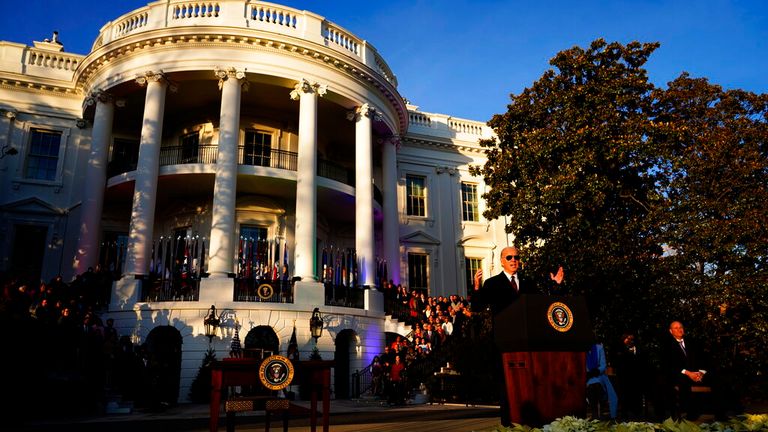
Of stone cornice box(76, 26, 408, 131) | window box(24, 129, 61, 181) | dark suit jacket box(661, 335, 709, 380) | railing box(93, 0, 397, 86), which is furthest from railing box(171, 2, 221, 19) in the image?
dark suit jacket box(661, 335, 709, 380)

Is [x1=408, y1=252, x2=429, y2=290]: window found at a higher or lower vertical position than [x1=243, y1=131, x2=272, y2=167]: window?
lower

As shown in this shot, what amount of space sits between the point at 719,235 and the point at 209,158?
56.3 feet

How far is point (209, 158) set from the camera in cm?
2150

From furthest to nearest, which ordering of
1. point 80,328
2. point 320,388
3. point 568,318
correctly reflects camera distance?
point 80,328, point 320,388, point 568,318

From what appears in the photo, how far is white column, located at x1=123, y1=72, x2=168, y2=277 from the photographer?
17.8 meters

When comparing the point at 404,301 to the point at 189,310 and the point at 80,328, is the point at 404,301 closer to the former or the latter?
the point at 189,310

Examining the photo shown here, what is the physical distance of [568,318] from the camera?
3855 millimetres

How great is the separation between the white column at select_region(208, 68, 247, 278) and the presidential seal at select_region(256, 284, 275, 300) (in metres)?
1.13

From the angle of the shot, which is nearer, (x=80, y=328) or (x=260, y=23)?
(x=80, y=328)

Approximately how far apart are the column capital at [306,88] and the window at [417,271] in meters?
9.07

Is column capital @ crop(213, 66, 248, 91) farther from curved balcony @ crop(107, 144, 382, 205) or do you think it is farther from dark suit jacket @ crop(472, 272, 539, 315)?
dark suit jacket @ crop(472, 272, 539, 315)

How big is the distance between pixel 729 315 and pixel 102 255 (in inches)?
853

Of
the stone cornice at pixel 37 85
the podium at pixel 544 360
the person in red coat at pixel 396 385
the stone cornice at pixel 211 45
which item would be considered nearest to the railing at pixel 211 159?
the stone cornice at pixel 37 85

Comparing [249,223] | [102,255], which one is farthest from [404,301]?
[102,255]
